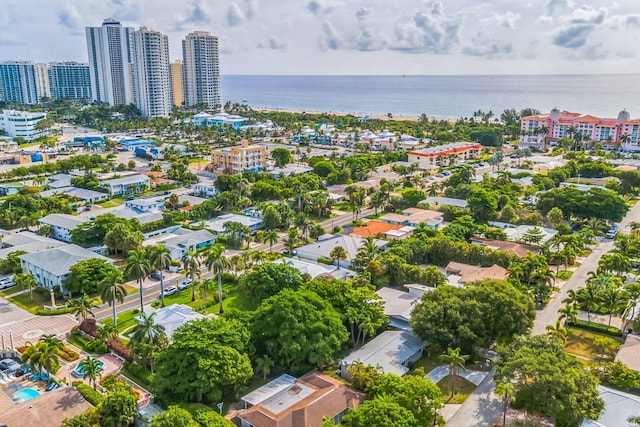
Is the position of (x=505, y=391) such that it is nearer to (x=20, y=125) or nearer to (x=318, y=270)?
(x=318, y=270)

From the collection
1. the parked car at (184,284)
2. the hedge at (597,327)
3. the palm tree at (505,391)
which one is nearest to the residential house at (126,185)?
the parked car at (184,284)

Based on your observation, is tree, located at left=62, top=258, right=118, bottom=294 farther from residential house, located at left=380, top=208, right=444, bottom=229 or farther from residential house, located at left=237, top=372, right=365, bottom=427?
residential house, located at left=380, top=208, right=444, bottom=229

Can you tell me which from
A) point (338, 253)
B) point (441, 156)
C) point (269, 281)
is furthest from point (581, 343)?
point (441, 156)

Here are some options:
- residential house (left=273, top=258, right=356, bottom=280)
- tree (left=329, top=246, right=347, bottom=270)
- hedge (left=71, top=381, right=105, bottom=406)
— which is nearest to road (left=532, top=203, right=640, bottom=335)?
residential house (left=273, top=258, right=356, bottom=280)

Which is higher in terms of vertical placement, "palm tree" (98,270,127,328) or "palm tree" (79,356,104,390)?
"palm tree" (98,270,127,328)

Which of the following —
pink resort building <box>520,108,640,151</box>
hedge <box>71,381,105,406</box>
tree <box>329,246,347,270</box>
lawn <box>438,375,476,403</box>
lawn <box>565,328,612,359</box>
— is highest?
pink resort building <box>520,108,640,151</box>

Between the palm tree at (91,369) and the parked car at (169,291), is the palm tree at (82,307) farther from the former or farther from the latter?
the palm tree at (91,369)
